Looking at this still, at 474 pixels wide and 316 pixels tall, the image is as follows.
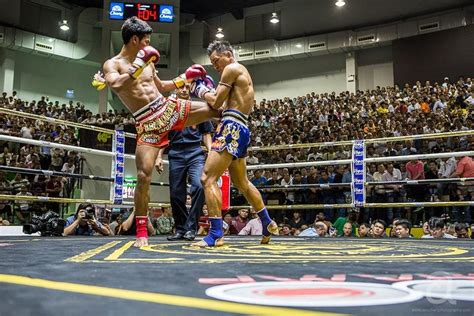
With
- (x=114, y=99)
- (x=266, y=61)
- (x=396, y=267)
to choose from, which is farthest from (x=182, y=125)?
(x=266, y=61)

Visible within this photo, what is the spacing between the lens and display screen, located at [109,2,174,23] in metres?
14.4

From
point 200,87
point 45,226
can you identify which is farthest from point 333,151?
point 200,87

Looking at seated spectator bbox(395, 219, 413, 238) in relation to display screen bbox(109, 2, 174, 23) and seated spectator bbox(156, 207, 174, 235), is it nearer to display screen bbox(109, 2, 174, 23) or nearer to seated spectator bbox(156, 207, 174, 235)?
seated spectator bbox(156, 207, 174, 235)

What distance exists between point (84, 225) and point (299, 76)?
14.0 metres

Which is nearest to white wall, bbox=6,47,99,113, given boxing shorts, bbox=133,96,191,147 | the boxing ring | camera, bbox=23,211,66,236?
camera, bbox=23,211,66,236

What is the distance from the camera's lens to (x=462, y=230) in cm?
521

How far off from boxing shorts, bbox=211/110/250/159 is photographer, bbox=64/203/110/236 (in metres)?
2.49

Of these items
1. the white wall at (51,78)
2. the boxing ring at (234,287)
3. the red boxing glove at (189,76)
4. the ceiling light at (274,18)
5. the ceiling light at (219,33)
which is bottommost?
the boxing ring at (234,287)

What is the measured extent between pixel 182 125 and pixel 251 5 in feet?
52.4

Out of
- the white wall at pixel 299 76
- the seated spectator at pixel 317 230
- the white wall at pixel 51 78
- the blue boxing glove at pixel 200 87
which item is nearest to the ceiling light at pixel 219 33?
the white wall at pixel 299 76

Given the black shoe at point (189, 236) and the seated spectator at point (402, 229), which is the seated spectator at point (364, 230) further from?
the black shoe at point (189, 236)

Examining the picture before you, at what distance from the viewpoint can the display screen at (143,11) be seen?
1438 cm

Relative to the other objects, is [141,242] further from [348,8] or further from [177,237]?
[348,8]

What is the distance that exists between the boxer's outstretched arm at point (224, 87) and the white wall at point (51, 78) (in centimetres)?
1619
